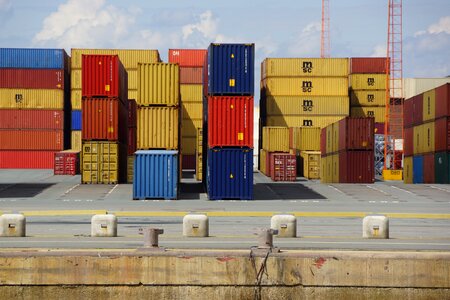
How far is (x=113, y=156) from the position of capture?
58.3 metres

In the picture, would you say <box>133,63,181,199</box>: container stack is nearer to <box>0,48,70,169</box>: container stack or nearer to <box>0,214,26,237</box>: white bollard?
<box>0,214,26,237</box>: white bollard

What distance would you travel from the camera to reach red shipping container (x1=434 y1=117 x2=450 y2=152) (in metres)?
58.7

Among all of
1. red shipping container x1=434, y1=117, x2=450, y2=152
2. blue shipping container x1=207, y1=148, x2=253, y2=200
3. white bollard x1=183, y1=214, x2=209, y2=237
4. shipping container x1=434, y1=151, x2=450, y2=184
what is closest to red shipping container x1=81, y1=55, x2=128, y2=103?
blue shipping container x1=207, y1=148, x2=253, y2=200

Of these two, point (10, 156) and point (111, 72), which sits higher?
point (111, 72)

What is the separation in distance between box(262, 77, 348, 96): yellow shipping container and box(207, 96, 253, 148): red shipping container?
42.9 m

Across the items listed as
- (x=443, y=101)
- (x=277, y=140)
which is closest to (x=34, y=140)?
(x=277, y=140)

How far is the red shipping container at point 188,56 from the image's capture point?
91875mm

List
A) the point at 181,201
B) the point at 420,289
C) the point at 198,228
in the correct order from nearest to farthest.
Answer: the point at 420,289, the point at 198,228, the point at 181,201

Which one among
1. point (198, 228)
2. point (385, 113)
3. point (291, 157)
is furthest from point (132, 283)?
point (385, 113)

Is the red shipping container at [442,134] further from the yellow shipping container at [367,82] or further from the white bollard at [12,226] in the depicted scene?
the white bollard at [12,226]

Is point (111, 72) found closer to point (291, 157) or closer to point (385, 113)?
point (291, 157)

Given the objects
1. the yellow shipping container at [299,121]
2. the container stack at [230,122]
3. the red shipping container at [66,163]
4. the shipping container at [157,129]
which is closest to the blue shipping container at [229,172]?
the container stack at [230,122]

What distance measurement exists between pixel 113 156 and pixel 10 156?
32.8 metres

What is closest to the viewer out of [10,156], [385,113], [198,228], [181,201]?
[198,228]
